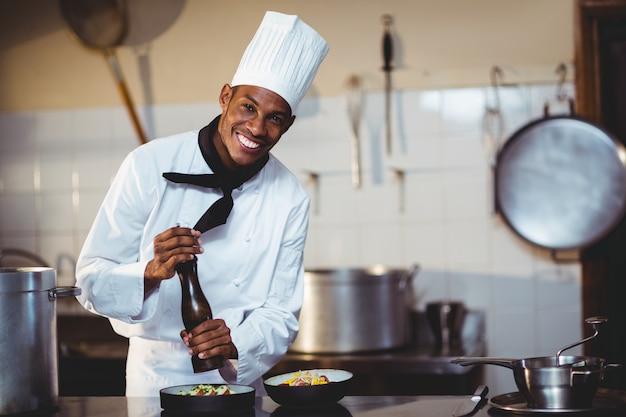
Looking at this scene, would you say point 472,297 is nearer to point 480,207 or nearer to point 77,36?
point 480,207

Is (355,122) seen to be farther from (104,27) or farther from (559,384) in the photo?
(559,384)

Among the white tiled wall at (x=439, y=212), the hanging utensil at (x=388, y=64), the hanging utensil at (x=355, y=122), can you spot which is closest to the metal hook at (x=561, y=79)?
the white tiled wall at (x=439, y=212)

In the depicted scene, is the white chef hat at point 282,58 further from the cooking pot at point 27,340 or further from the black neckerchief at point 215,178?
the cooking pot at point 27,340

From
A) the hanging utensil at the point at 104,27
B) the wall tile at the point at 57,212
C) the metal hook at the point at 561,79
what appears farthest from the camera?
the wall tile at the point at 57,212

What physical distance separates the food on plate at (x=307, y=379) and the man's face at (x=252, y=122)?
56 cm

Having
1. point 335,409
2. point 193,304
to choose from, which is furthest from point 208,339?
point 335,409

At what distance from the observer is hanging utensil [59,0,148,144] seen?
3.61 metres

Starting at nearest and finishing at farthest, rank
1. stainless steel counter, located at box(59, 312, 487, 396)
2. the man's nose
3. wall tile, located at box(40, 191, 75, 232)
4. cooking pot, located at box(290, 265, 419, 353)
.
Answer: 1. the man's nose
2. stainless steel counter, located at box(59, 312, 487, 396)
3. cooking pot, located at box(290, 265, 419, 353)
4. wall tile, located at box(40, 191, 75, 232)

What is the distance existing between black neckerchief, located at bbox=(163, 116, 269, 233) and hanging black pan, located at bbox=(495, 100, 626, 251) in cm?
150

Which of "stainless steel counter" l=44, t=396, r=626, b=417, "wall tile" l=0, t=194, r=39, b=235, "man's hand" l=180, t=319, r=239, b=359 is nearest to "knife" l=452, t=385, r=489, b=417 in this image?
"stainless steel counter" l=44, t=396, r=626, b=417

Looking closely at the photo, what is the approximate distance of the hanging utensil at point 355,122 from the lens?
3473 millimetres

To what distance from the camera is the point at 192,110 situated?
3650mm

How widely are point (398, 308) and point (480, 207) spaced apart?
621 millimetres

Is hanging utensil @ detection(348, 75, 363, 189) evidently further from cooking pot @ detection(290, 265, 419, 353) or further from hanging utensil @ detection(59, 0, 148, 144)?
hanging utensil @ detection(59, 0, 148, 144)
